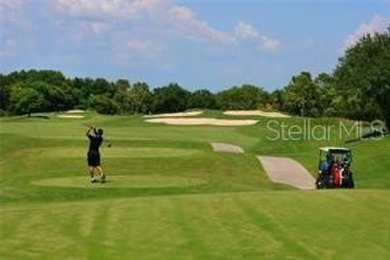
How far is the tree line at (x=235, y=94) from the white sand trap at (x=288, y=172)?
1612cm

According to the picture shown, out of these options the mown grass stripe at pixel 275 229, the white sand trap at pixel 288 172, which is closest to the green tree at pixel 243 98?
the white sand trap at pixel 288 172

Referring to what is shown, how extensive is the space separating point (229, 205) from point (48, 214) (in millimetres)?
4318

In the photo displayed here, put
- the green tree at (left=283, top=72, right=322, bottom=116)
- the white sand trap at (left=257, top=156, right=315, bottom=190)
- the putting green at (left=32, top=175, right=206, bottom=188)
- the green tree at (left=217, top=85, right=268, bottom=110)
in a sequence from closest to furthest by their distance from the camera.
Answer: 1. the putting green at (left=32, top=175, right=206, bottom=188)
2. the white sand trap at (left=257, top=156, right=315, bottom=190)
3. the green tree at (left=283, top=72, right=322, bottom=116)
4. the green tree at (left=217, top=85, right=268, bottom=110)

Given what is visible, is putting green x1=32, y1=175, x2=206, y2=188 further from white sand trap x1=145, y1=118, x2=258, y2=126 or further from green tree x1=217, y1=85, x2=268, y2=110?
green tree x1=217, y1=85, x2=268, y2=110

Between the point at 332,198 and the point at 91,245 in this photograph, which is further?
the point at 332,198

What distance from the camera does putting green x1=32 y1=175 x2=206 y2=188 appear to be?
86.6 ft

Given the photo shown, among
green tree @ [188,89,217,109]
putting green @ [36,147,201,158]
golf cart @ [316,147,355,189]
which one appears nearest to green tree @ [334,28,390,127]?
putting green @ [36,147,201,158]

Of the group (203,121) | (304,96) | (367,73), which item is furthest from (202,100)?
(367,73)

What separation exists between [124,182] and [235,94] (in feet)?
486

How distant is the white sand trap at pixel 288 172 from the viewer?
37584 millimetres

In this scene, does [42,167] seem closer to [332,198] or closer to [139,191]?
[139,191]

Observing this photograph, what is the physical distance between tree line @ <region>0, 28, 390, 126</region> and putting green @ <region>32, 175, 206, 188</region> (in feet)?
117

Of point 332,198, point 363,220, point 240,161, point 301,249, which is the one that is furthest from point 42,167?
point 301,249

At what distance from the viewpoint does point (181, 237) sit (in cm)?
1390
